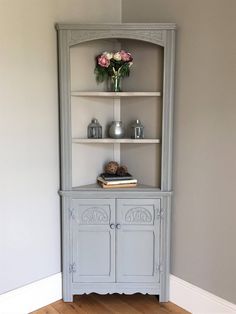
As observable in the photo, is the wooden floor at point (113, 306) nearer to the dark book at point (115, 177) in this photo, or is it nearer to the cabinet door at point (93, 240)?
the cabinet door at point (93, 240)

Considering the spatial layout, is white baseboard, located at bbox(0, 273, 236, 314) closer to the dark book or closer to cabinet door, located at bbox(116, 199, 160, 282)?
cabinet door, located at bbox(116, 199, 160, 282)

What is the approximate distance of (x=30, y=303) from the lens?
8.28 ft

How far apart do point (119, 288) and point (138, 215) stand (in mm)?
565

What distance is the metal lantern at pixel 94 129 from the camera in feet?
8.79

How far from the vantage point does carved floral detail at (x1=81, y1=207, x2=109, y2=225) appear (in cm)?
254

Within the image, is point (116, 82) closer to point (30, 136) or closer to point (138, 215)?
point (30, 136)

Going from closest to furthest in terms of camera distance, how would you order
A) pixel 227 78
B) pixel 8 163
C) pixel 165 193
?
pixel 227 78 → pixel 8 163 → pixel 165 193

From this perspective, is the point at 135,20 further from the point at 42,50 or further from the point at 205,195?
the point at 205,195

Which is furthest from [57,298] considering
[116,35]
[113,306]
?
[116,35]

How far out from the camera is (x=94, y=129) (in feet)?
8.79

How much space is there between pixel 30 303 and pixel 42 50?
1803 millimetres

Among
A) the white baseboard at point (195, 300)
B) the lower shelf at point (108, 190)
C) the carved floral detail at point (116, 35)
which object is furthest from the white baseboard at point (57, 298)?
the carved floral detail at point (116, 35)

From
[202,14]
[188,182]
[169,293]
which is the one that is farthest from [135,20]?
[169,293]

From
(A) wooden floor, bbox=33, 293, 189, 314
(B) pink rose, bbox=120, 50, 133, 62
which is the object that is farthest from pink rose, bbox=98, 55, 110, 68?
(A) wooden floor, bbox=33, 293, 189, 314
